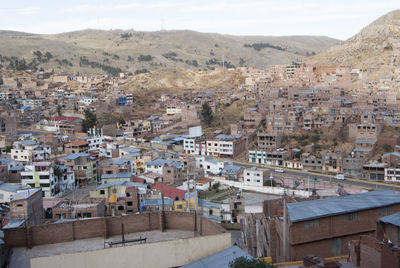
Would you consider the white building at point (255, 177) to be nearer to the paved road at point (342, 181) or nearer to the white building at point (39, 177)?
the paved road at point (342, 181)

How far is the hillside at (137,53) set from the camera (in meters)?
67.8

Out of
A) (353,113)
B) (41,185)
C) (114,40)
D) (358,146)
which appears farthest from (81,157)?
(114,40)

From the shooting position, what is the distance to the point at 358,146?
2583cm

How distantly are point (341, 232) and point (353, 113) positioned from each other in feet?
75.6

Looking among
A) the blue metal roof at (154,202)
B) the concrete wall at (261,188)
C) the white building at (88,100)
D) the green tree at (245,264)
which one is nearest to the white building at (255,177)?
the concrete wall at (261,188)

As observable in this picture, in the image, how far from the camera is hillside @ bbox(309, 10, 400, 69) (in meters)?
42.4

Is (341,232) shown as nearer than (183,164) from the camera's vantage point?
Yes

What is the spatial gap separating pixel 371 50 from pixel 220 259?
146ft

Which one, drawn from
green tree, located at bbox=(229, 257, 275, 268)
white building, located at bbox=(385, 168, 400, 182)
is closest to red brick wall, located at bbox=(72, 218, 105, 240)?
green tree, located at bbox=(229, 257, 275, 268)

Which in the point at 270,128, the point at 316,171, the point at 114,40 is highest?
the point at 114,40

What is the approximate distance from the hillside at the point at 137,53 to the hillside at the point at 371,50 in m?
30.8

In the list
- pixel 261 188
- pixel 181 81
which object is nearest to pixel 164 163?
pixel 261 188

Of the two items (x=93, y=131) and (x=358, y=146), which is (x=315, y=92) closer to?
(x=358, y=146)

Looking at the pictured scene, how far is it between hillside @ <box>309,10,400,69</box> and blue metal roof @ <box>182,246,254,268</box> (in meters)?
38.1
